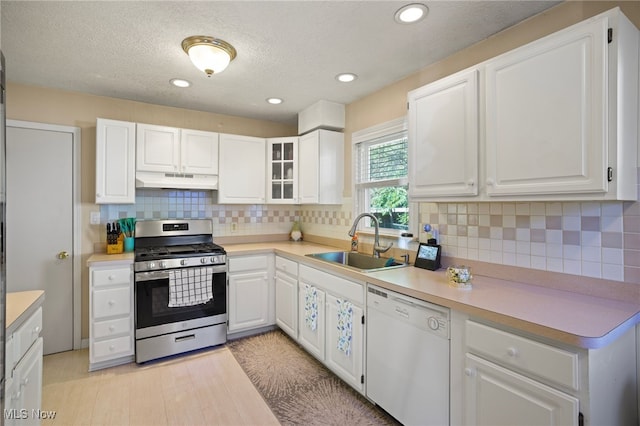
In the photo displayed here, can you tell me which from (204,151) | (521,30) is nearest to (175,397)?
(204,151)

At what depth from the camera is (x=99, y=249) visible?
3.06 meters

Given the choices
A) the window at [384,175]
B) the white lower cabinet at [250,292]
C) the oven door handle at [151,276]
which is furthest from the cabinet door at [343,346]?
the oven door handle at [151,276]

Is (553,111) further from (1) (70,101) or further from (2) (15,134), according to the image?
(2) (15,134)

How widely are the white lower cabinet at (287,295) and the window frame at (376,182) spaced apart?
79 cm

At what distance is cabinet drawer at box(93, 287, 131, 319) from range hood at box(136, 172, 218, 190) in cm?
97

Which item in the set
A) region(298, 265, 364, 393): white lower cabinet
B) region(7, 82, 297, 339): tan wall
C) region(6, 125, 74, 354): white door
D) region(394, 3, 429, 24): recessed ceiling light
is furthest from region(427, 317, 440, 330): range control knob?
region(6, 125, 74, 354): white door

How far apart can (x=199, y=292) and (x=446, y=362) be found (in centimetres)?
215

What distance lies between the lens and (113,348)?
2633mm

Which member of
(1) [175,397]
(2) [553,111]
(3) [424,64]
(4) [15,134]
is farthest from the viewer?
(4) [15,134]

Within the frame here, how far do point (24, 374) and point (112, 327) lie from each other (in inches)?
54.0

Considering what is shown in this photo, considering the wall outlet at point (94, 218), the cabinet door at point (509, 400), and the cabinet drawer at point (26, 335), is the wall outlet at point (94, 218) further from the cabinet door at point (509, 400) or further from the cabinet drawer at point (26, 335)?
the cabinet door at point (509, 400)

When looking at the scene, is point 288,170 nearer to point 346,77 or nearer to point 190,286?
point 346,77

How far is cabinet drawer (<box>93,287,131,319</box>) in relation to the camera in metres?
2.57

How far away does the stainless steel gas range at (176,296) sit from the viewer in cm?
270
